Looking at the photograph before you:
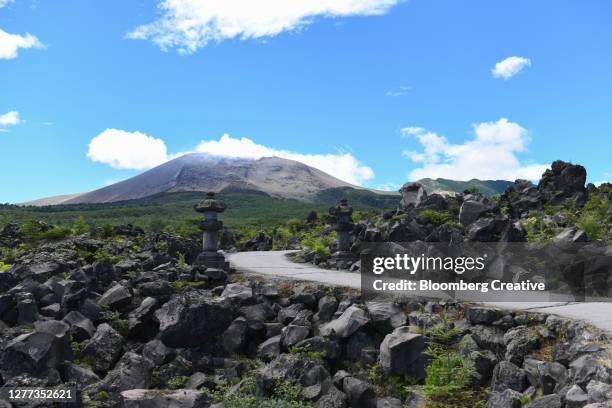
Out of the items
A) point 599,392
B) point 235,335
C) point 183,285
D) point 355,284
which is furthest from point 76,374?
point 599,392

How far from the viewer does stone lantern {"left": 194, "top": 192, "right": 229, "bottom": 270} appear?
2205 centimetres

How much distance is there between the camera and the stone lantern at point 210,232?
72.3ft

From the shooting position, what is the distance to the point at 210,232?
22500 mm

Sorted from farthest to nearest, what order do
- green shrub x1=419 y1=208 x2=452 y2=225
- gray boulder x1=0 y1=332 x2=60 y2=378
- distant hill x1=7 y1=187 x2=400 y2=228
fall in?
distant hill x1=7 y1=187 x2=400 y2=228 < green shrub x1=419 y1=208 x2=452 y2=225 < gray boulder x1=0 y1=332 x2=60 y2=378

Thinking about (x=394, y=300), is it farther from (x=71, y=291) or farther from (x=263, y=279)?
(x=71, y=291)

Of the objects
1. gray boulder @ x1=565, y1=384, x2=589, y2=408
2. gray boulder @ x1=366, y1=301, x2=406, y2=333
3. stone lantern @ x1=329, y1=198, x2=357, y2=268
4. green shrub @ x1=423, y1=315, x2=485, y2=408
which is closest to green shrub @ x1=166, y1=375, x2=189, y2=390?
gray boulder @ x1=366, y1=301, x2=406, y2=333

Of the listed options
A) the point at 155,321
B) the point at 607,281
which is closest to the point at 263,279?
the point at 155,321

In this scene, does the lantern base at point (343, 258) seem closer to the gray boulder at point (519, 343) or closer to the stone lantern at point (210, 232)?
the stone lantern at point (210, 232)

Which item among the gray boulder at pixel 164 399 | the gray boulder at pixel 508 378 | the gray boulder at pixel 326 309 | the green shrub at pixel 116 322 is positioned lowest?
the gray boulder at pixel 164 399

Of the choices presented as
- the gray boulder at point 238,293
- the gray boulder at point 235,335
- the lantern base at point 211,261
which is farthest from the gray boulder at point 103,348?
the lantern base at point 211,261

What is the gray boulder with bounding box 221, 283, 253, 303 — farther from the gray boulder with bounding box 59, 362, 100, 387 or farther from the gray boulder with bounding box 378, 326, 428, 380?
the gray boulder with bounding box 378, 326, 428, 380

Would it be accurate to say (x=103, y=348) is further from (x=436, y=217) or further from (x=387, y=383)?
(x=436, y=217)

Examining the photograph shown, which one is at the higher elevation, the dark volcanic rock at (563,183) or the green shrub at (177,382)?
the dark volcanic rock at (563,183)

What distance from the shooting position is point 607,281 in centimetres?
1636
